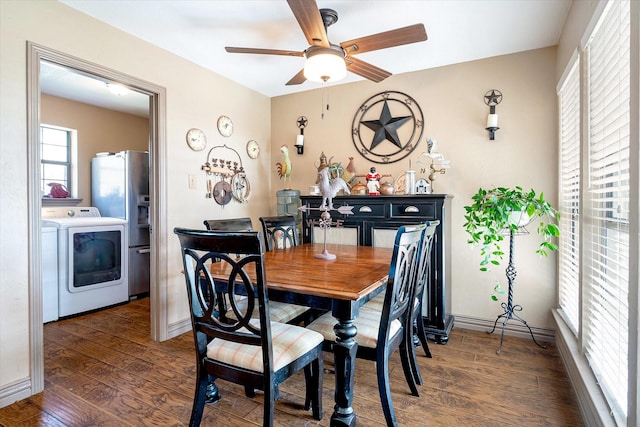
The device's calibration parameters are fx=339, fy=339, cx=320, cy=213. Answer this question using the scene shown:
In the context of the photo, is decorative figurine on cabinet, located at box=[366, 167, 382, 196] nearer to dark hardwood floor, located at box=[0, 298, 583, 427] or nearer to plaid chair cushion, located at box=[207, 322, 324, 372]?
dark hardwood floor, located at box=[0, 298, 583, 427]

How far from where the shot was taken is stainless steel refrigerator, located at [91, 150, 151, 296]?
157 inches

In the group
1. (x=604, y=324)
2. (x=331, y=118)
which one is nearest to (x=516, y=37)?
(x=331, y=118)

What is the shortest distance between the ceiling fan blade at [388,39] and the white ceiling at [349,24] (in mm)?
312

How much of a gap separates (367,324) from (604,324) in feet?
3.52

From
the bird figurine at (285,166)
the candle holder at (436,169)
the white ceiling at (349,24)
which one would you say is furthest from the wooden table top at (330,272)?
the white ceiling at (349,24)

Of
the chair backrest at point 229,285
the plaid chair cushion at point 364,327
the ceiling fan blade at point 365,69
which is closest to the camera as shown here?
the chair backrest at point 229,285

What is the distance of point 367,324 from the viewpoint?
5.78 feet

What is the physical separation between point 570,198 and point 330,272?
1.82m

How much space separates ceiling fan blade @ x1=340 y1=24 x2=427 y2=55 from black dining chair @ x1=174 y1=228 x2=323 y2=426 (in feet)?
4.67

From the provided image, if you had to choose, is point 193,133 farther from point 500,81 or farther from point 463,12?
point 500,81

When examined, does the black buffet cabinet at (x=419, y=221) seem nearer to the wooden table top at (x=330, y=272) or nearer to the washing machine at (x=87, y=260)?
the wooden table top at (x=330, y=272)

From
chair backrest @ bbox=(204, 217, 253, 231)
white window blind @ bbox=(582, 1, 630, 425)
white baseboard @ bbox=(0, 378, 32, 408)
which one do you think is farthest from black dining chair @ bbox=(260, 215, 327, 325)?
Result: white window blind @ bbox=(582, 1, 630, 425)

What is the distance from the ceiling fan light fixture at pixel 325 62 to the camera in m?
2.05

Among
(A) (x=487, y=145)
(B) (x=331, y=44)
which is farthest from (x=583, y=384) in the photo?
(B) (x=331, y=44)
